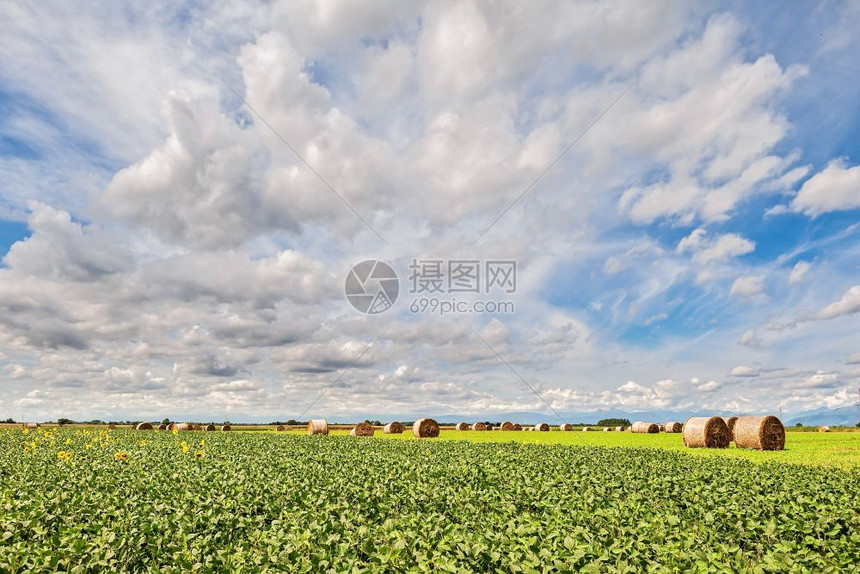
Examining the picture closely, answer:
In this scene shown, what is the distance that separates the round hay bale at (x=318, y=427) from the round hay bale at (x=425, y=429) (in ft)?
26.5

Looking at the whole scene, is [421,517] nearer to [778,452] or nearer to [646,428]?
[778,452]

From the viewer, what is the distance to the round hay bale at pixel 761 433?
32844 mm

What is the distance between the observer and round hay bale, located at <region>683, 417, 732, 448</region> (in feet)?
114

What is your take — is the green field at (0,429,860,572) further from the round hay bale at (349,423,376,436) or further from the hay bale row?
the hay bale row

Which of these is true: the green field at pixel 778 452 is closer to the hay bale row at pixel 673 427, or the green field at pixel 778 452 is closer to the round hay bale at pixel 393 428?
the round hay bale at pixel 393 428

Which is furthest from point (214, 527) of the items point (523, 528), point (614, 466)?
point (614, 466)

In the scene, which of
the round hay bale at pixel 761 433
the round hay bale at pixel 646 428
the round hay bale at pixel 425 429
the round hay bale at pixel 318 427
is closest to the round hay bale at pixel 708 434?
the round hay bale at pixel 761 433

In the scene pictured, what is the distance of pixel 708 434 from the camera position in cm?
3472

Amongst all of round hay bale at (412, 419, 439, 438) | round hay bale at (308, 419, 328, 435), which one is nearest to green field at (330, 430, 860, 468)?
round hay bale at (412, 419, 439, 438)

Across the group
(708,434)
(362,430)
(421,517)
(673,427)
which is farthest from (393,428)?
(421,517)

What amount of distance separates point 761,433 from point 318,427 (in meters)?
34.5

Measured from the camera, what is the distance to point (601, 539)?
758cm

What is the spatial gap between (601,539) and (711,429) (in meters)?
32.1

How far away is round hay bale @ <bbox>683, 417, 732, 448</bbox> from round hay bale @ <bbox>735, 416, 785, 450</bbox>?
3.42 feet
